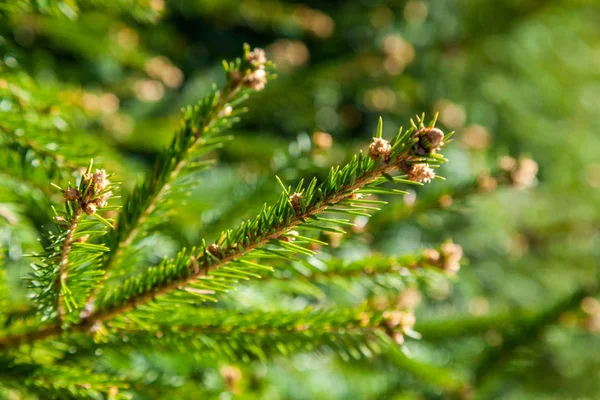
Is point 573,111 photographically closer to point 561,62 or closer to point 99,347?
point 561,62

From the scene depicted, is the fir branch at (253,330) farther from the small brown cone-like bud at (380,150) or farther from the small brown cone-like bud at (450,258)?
the small brown cone-like bud at (380,150)

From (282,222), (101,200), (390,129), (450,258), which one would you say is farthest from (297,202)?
(390,129)

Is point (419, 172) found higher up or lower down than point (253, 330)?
higher up

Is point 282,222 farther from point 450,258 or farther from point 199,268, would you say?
point 450,258

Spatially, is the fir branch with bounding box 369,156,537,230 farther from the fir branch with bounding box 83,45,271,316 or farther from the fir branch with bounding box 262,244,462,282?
the fir branch with bounding box 83,45,271,316

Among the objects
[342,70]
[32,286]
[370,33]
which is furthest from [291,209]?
[370,33]

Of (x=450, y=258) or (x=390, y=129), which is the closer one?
(x=450, y=258)

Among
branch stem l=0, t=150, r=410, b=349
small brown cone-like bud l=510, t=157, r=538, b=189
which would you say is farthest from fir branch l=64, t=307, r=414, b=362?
small brown cone-like bud l=510, t=157, r=538, b=189
